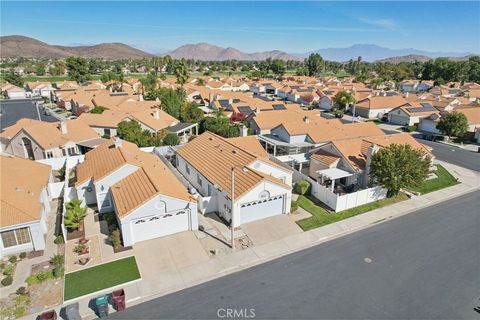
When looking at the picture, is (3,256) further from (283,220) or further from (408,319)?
(408,319)

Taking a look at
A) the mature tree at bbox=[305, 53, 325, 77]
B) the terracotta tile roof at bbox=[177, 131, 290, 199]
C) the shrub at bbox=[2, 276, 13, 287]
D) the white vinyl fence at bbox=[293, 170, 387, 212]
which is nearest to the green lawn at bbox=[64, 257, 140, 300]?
the shrub at bbox=[2, 276, 13, 287]

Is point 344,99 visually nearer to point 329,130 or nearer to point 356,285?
point 329,130

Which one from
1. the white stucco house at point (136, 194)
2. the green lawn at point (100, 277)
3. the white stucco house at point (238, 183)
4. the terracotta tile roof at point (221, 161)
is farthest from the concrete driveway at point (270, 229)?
the green lawn at point (100, 277)

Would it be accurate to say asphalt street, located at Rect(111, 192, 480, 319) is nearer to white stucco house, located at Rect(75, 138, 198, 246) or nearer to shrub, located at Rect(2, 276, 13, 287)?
white stucco house, located at Rect(75, 138, 198, 246)

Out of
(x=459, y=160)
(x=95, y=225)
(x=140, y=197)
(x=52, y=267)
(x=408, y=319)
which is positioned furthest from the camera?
(x=459, y=160)

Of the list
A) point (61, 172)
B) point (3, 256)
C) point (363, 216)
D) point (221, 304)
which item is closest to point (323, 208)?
point (363, 216)

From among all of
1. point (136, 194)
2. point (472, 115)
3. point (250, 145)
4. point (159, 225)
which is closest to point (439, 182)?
point (250, 145)
